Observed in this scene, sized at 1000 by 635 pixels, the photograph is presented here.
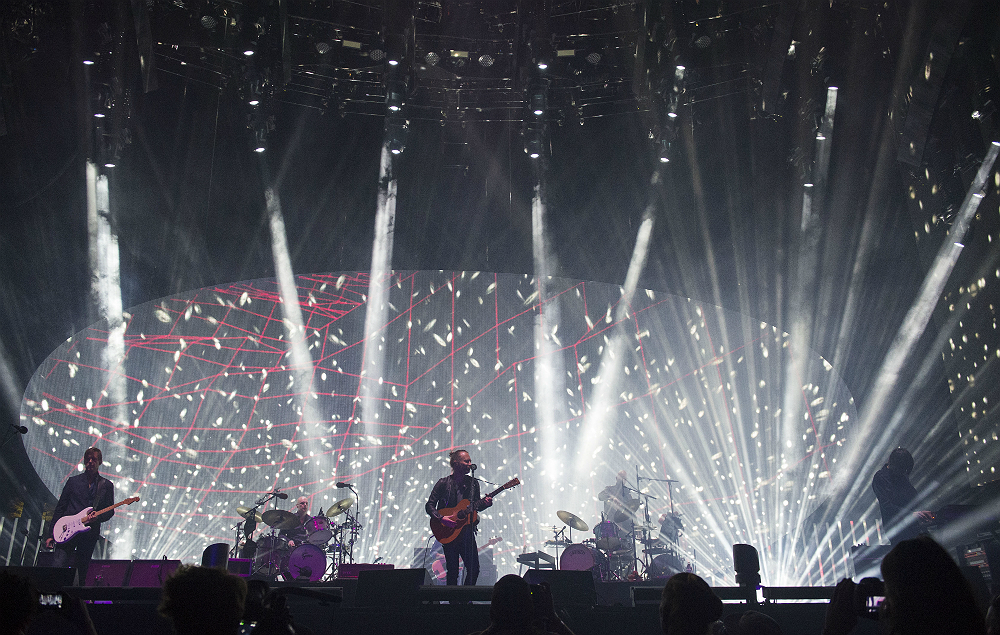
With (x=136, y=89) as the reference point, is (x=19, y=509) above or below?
below

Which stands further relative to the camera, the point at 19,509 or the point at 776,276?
the point at 776,276

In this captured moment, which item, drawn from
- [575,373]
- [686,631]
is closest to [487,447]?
[575,373]

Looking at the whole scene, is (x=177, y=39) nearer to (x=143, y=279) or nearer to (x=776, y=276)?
(x=143, y=279)

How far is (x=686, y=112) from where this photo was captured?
24.7 feet

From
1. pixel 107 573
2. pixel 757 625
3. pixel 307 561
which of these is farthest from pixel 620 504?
pixel 757 625

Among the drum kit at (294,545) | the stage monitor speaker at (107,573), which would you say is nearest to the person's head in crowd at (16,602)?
the stage monitor speaker at (107,573)

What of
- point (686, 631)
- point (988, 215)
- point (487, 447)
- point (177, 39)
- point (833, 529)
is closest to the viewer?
point (686, 631)

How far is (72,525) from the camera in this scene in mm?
5387

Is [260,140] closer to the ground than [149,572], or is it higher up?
higher up

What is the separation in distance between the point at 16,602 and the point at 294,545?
612 centimetres

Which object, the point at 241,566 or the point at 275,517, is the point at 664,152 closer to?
the point at 275,517

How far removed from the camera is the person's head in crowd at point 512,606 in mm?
2344

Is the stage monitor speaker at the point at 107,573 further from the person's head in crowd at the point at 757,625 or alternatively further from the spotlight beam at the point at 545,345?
the spotlight beam at the point at 545,345

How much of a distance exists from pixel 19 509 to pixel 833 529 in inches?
361
